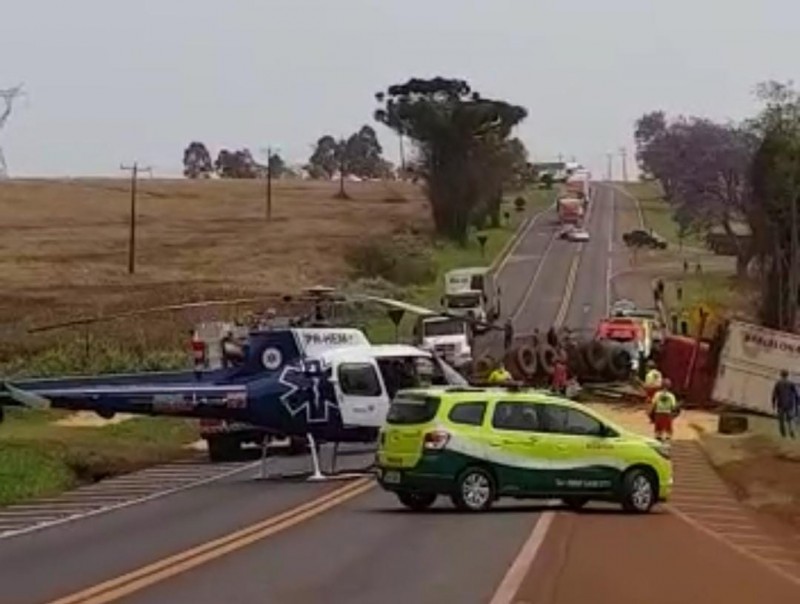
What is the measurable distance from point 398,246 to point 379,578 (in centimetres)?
9514

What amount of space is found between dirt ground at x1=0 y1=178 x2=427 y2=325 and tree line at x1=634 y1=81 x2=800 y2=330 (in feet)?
65.0

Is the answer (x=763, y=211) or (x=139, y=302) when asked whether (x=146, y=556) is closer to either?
(x=139, y=302)

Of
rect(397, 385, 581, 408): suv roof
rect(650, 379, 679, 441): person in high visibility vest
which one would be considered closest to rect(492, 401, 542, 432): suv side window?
rect(397, 385, 581, 408): suv roof

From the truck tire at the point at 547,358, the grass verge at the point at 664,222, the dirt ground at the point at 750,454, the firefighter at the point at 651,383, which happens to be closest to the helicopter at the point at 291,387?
the dirt ground at the point at 750,454

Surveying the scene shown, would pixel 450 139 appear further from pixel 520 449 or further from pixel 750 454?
pixel 520 449

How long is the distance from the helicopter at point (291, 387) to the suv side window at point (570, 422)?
294 inches

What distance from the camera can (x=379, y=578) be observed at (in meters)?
19.3

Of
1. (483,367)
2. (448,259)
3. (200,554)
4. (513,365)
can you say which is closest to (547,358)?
(513,365)

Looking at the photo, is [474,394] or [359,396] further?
[359,396]

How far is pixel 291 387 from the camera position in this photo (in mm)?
36344

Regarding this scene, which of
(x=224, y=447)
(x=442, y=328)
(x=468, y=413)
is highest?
(x=468, y=413)

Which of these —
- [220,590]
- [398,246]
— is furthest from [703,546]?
[398,246]

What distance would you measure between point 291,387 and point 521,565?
1632cm

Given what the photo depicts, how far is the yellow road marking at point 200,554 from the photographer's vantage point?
57.4 feet
